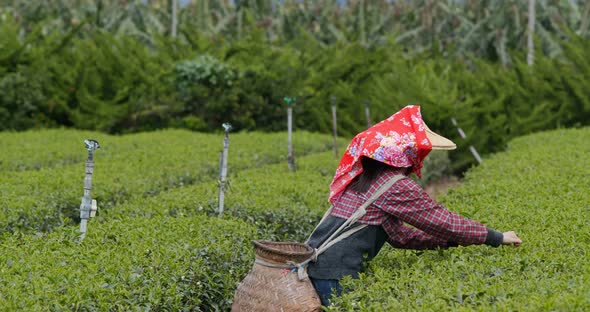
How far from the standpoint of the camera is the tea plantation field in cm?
357

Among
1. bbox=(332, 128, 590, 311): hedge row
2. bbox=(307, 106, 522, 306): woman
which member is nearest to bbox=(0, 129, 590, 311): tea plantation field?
bbox=(332, 128, 590, 311): hedge row

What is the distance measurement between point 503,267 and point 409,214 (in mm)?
562

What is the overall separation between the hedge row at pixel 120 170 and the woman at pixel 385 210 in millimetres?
2633

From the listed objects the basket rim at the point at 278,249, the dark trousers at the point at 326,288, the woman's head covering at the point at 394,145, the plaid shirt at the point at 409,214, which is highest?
the woman's head covering at the point at 394,145

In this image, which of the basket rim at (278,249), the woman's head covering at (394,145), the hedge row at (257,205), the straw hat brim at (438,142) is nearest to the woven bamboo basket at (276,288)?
the basket rim at (278,249)

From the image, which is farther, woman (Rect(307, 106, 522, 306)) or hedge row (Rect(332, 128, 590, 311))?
woman (Rect(307, 106, 522, 306))

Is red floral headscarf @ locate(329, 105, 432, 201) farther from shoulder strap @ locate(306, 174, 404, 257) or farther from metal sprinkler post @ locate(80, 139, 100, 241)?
metal sprinkler post @ locate(80, 139, 100, 241)

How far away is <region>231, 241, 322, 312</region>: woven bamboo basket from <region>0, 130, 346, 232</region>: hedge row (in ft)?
7.69

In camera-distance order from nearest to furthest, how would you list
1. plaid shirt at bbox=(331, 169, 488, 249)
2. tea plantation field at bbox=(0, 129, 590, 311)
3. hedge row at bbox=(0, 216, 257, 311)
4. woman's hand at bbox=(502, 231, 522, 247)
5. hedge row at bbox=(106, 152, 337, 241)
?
1. tea plantation field at bbox=(0, 129, 590, 311)
2. hedge row at bbox=(0, 216, 257, 311)
3. plaid shirt at bbox=(331, 169, 488, 249)
4. woman's hand at bbox=(502, 231, 522, 247)
5. hedge row at bbox=(106, 152, 337, 241)

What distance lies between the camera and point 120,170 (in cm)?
906

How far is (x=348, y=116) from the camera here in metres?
17.5

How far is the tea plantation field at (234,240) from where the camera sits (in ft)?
11.7

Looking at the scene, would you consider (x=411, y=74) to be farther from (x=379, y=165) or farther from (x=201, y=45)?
(x=379, y=165)

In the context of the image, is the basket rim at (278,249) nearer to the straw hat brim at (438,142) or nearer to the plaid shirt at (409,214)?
the plaid shirt at (409,214)
